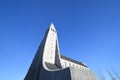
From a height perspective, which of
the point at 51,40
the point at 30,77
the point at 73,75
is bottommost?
the point at 73,75

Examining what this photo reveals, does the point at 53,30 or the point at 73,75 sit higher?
the point at 53,30

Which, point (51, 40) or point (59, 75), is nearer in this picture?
point (59, 75)

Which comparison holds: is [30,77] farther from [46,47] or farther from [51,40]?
[51,40]

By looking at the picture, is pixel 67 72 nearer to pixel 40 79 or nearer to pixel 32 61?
pixel 40 79

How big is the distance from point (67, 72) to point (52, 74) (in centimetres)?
414

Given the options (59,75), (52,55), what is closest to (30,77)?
(52,55)

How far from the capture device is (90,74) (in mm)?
18562

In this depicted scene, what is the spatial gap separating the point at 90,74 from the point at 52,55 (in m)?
16.9

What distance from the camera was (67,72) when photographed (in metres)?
17.4

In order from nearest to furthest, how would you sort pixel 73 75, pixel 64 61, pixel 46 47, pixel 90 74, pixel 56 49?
pixel 73 75
pixel 90 74
pixel 46 47
pixel 56 49
pixel 64 61

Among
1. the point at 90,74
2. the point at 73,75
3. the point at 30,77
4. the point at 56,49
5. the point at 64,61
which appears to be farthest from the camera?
the point at 64,61

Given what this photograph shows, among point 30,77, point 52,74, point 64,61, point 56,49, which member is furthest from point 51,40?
point 52,74

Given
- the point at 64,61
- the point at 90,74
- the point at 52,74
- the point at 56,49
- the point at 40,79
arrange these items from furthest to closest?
the point at 64,61, the point at 56,49, the point at 40,79, the point at 52,74, the point at 90,74

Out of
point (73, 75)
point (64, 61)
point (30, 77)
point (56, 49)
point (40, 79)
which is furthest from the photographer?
point (64, 61)
